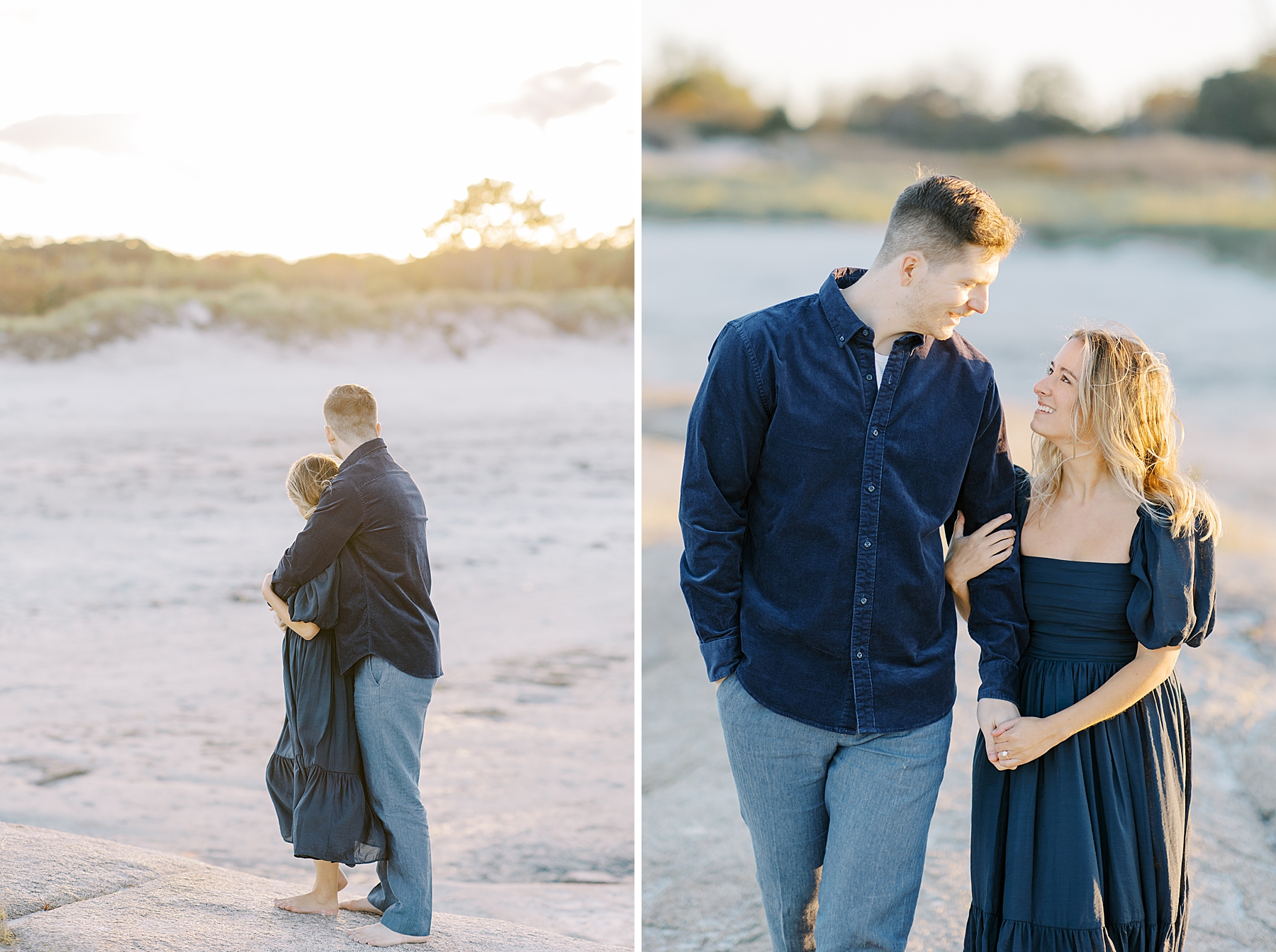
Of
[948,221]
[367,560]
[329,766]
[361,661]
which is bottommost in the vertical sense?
[329,766]

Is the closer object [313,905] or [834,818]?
[834,818]

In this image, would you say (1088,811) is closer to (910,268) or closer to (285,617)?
(910,268)

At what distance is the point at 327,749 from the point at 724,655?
113 centimetres

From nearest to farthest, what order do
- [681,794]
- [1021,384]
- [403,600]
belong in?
[403,600], [681,794], [1021,384]

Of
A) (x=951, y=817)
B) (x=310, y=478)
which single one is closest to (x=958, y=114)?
(x=951, y=817)

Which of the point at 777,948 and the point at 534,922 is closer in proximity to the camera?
the point at 777,948

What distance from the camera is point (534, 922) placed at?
3596mm

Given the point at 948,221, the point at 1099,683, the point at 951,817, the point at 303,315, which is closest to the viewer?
the point at 948,221

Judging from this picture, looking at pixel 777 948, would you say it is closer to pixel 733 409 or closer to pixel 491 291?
pixel 733 409

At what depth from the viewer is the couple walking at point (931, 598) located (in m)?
1.87

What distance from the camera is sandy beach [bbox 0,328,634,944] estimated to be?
5316mm

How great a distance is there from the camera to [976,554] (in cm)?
198

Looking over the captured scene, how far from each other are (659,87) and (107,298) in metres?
17.8

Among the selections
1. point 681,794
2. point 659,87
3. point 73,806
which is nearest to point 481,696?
point 73,806
